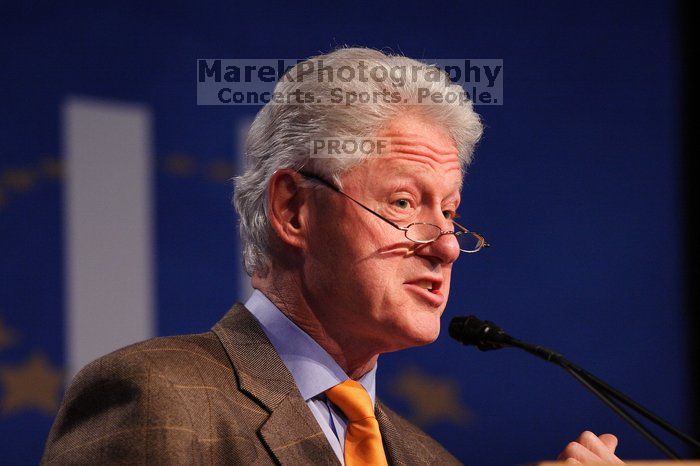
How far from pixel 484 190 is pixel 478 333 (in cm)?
135

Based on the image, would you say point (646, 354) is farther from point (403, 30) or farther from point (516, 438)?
point (403, 30)

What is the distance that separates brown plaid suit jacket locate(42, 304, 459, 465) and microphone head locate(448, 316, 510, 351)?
34 centimetres

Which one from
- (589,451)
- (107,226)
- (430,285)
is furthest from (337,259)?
(107,226)

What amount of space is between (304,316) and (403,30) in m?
1.48

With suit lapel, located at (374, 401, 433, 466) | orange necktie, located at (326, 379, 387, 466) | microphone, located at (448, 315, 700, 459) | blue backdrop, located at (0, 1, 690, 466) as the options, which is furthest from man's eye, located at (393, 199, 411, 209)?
blue backdrop, located at (0, 1, 690, 466)

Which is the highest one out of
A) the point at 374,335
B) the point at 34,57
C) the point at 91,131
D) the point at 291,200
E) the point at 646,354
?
the point at 34,57

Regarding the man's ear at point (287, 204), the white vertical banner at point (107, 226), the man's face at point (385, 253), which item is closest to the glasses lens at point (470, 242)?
the man's face at point (385, 253)

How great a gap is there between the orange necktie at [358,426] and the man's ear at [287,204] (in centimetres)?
33

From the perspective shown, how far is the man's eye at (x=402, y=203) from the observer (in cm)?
196

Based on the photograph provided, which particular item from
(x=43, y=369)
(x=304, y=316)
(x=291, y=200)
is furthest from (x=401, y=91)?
Answer: (x=43, y=369)

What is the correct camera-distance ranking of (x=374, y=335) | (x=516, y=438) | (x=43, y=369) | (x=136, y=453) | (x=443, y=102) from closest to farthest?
(x=136, y=453)
(x=374, y=335)
(x=443, y=102)
(x=43, y=369)
(x=516, y=438)

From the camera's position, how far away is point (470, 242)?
2117mm

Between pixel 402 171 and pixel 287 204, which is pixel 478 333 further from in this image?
pixel 287 204

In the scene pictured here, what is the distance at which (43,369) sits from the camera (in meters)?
2.65
